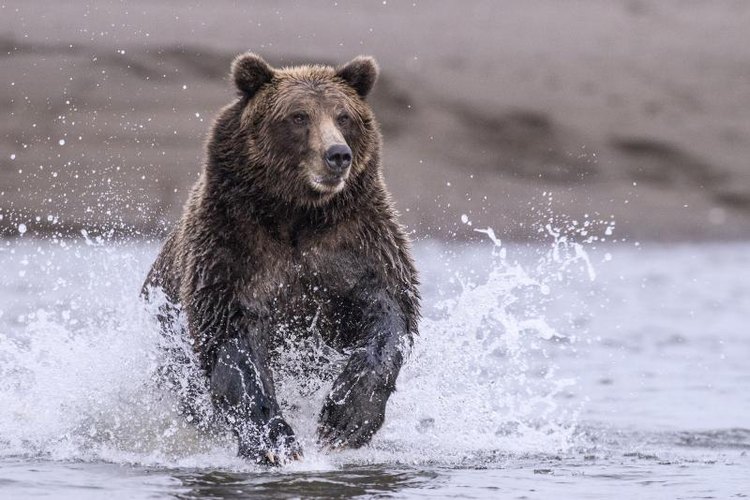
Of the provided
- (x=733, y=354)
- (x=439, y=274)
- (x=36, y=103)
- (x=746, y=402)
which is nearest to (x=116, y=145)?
(x=36, y=103)

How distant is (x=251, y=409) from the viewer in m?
7.58

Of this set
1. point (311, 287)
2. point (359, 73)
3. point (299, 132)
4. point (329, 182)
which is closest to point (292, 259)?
point (311, 287)

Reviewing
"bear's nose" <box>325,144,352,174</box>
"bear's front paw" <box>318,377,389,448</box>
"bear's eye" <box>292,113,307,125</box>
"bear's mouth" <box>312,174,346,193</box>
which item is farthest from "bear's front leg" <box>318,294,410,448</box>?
"bear's eye" <box>292,113,307,125</box>

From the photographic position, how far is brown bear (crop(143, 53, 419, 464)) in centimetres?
767

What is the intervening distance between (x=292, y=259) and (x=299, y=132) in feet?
2.13

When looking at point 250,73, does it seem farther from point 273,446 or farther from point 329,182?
point 273,446

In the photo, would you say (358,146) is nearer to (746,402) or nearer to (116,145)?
(746,402)

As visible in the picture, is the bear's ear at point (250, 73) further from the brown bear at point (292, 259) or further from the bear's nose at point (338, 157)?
the bear's nose at point (338, 157)

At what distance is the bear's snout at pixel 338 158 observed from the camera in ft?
24.7

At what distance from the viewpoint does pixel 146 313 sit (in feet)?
29.3

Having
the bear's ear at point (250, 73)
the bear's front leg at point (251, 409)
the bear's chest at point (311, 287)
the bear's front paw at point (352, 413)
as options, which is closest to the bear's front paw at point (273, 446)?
the bear's front leg at point (251, 409)

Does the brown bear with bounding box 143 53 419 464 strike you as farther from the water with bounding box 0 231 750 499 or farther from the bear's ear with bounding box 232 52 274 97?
the water with bounding box 0 231 750 499

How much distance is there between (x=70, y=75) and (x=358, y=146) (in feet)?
82.2

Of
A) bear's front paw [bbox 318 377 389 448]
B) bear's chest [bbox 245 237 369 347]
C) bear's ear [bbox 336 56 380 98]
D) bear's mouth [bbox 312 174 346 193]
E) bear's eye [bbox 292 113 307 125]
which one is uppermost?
bear's ear [bbox 336 56 380 98]
